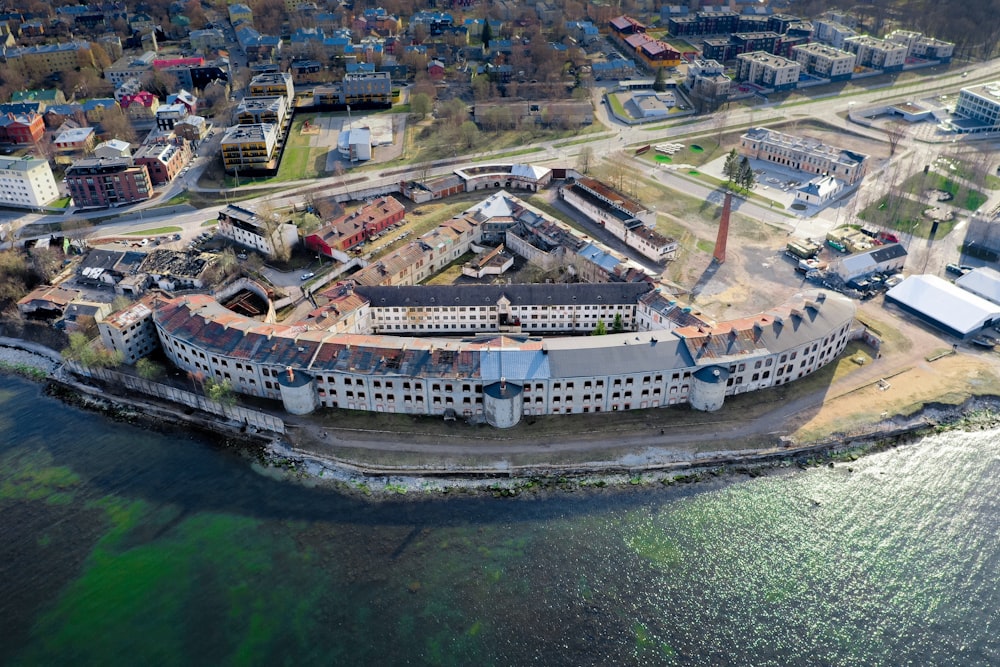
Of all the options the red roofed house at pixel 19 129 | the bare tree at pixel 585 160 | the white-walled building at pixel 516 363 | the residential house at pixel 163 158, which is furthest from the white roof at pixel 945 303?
the red roofed house at pixel 19 129

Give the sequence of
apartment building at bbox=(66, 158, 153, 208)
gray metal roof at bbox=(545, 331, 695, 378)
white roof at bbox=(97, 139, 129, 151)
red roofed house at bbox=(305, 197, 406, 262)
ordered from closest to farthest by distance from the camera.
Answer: gray metal roof at bbox=(545, 331, 695, 378), red roofed house at bbox=(305, 197, 406, 262), apartment building at bbox=(66, 158, 153, 208), white roof at bbox=(97, 139, 129, 151)

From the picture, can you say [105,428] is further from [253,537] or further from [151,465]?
[253,537]

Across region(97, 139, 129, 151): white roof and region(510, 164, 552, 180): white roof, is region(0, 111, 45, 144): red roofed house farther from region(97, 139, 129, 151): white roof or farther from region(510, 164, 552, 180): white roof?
region(510, 164, 552, 180): white roof

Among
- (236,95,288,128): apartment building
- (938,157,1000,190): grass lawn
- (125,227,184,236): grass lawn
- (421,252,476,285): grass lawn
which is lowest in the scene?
(421,252,476,285): grass lawn

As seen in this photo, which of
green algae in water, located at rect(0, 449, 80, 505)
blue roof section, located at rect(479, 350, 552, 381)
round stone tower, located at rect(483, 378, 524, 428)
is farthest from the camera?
blue roof section, located at rect(479, 350, 552, 381)

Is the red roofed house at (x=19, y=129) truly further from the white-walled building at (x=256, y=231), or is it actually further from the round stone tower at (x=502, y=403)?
the round stone tower at (x=502, y=403)

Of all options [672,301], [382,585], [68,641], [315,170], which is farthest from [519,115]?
[68,641]

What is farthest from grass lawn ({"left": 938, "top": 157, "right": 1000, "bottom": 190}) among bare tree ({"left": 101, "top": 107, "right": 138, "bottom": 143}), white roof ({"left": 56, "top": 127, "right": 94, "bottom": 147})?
white roof ({"left": 56, "top": 127, "right": 94, "bottom": 147})
